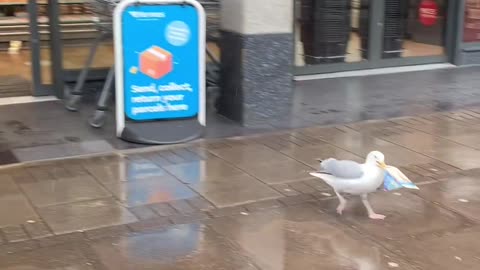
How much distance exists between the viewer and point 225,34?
23.1 feet

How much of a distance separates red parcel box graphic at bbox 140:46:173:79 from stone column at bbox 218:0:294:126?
0.79 metres

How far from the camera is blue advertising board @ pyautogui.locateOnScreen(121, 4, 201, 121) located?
6.20 m

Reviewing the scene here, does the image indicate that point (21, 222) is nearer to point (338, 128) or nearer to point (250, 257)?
point (250, 257)

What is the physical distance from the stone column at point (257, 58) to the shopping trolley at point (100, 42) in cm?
51

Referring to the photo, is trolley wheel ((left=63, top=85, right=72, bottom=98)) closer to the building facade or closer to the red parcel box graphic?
the building facade

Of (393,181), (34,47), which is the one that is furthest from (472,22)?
(393,181)

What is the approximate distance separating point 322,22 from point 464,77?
200 centimetres

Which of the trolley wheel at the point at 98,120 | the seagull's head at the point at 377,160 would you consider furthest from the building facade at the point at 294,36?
the seagull's head at the point at 377,160

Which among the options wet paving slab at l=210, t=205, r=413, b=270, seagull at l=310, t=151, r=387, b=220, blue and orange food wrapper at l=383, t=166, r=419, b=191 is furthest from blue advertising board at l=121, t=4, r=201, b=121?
blue and orange food wrapper at l=383, t=166, r=419, b=191

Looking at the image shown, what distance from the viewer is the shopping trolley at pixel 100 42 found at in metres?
7.10

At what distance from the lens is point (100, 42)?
7.68 metres

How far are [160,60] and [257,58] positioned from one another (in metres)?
1.00

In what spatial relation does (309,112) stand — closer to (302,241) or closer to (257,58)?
(257,58)

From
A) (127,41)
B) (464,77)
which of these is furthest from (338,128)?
(464,77)
